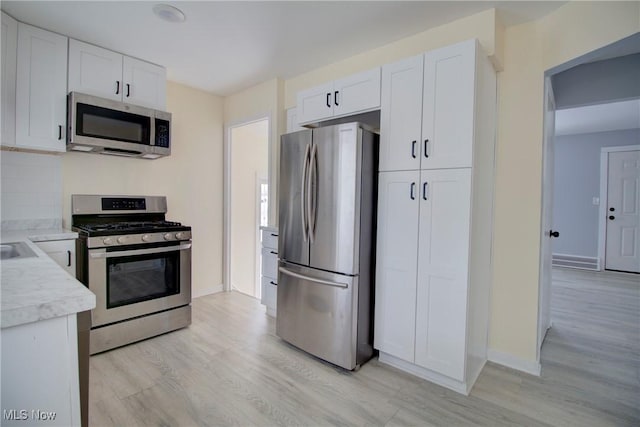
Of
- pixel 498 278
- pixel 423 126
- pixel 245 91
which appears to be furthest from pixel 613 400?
pixel 245 91

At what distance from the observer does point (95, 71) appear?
8.90 feet

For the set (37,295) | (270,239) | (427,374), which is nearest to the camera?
(37,295)

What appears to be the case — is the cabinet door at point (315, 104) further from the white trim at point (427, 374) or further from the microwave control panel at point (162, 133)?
the white trim at point (427, 374)

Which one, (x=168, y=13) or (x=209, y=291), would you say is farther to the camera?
(x=209, y=291)

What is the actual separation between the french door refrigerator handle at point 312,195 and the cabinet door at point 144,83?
183cm

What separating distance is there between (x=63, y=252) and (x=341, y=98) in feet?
8.21

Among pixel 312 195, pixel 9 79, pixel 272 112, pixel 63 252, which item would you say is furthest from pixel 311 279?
pixel 9 79

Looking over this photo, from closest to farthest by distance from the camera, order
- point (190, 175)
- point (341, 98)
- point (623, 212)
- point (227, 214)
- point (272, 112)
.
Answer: point (341, 98) < point (272, 112) < point (190, 175) < point (227, 214) < point (623, 212)

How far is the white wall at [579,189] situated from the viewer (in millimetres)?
5801

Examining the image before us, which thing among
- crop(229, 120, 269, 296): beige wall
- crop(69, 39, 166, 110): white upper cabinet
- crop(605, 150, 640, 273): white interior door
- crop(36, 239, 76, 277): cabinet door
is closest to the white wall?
crop(605, 150, 640, 273): white interior door

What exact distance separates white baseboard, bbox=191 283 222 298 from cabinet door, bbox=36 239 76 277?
154 cm

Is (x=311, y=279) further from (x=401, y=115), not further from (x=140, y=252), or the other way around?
(x=140, y=252)

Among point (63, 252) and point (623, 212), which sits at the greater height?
point (623, 212)

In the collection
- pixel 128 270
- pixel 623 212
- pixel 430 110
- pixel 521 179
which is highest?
pixel 430 110
